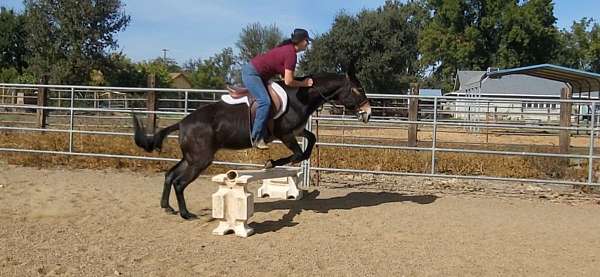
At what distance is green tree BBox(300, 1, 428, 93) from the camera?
49625 mm

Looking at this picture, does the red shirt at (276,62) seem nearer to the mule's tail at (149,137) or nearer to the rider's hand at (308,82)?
the rider's hand at (308,82)

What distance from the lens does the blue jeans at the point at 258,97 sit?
6059 millimetres

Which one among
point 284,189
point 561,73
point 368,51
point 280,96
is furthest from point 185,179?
point 368,51

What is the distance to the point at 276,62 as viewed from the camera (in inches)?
245

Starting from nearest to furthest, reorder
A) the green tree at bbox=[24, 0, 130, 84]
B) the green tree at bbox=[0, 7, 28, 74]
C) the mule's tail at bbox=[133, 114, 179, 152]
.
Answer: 1. the mule's tail at bbox=[133, 114, 179, 152]
2. the green tree at bbox=[24, 0, 130, 84]
3. the green tree at bbox=[0, 7, 28, 74]

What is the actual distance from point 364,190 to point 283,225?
110 inches

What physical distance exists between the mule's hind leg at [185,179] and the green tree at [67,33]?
34564 mm

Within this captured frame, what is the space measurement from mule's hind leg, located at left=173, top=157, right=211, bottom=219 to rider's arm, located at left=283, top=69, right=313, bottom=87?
1.23 meters

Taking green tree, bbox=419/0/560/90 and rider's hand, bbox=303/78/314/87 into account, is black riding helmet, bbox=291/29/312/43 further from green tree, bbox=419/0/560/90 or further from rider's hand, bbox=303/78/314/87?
green tree, bbox=419/0/560/90

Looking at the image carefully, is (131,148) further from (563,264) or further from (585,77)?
(585,77)

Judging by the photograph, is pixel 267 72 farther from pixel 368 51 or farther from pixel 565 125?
pixel 368 51

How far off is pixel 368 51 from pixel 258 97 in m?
45.3

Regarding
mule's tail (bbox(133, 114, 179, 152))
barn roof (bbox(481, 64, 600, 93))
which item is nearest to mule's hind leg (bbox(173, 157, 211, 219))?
mule's tail (bbox(133, 114, 179, 152))

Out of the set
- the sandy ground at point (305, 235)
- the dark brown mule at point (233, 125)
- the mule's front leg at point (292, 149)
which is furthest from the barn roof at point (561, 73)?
the mule's front leg at point (292, 149)
